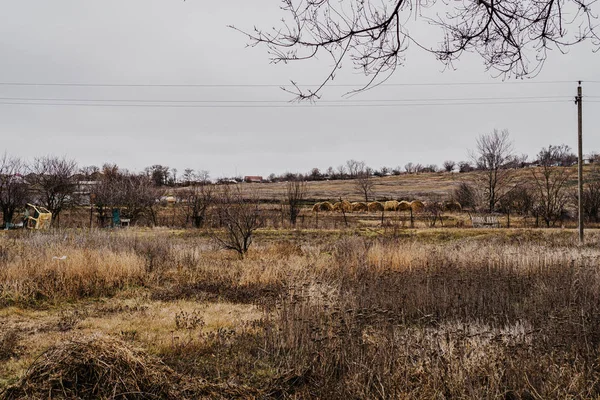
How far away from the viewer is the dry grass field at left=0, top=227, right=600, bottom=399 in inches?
163

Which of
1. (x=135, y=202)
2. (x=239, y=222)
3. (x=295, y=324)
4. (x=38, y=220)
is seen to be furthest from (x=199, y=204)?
(x=295, y=324)

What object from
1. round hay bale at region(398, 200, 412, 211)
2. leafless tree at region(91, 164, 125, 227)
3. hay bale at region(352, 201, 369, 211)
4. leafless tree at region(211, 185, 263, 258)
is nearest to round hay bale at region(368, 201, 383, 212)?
hay bale at region(352, 201, 369, 211)

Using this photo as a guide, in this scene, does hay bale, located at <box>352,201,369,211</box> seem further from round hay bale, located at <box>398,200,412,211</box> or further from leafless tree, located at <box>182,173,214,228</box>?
leafless tree, located at <box>182,173,214,228</box>

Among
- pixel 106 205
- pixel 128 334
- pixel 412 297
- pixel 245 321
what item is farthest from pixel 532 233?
pixel 106 205

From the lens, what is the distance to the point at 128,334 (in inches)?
247

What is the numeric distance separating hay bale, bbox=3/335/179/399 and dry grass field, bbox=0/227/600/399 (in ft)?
0.04

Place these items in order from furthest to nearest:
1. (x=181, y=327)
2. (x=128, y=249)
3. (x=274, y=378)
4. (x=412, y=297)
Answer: (x=128, y=249), (x=412, y=297), (x=181, y=327), (x=274, y=378)

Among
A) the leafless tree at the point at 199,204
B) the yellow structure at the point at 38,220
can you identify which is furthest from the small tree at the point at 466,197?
the yellow structure at the point at 38,220

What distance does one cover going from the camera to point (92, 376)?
161 inches

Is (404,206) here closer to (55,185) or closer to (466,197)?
(466,197)

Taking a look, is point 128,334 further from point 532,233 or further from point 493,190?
point 493,190

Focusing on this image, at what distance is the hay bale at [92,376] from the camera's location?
13.1ft

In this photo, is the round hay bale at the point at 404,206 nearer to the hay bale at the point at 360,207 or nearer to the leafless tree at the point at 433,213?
the hay bale at the point at 360,207

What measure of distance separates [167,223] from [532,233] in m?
21.1
